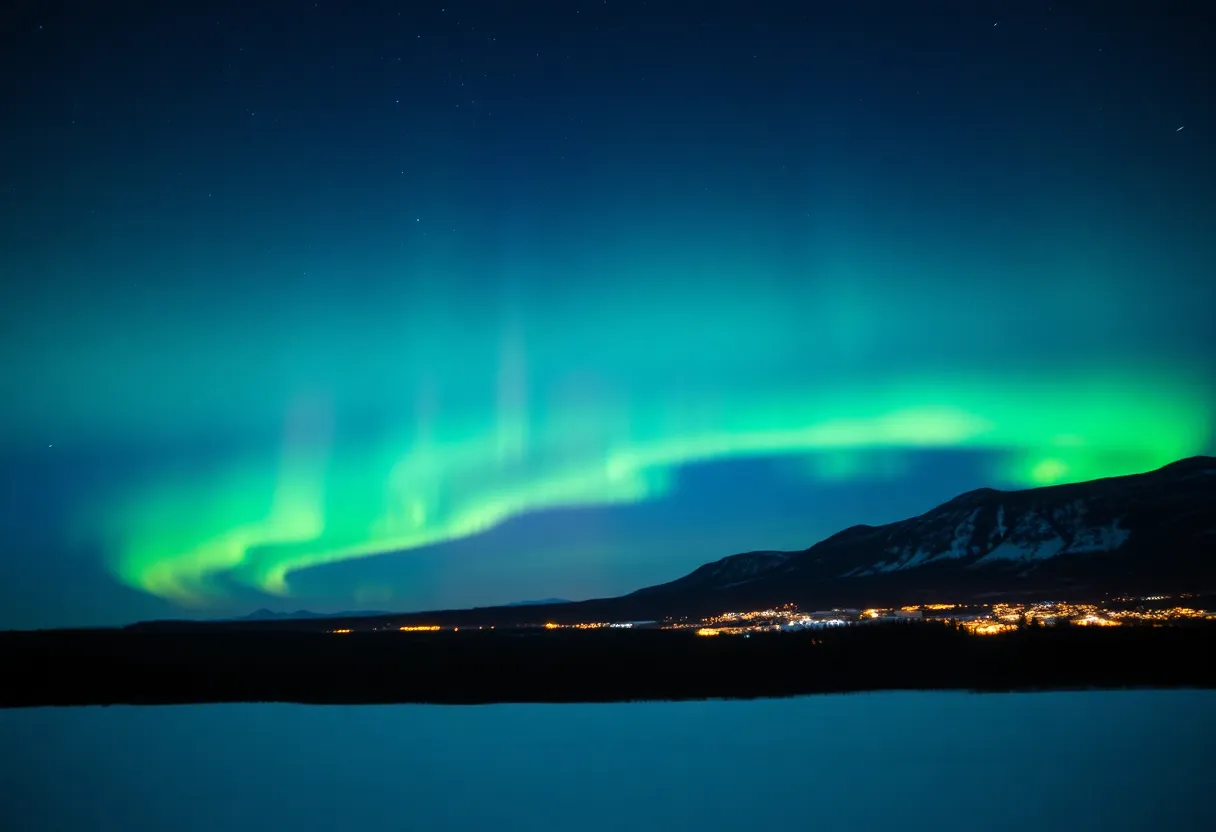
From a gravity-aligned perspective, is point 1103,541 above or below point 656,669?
above

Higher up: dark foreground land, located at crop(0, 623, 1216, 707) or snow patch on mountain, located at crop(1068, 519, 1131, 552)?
snow patch on mountain, located at crop(1068, 519, 1131, 552)

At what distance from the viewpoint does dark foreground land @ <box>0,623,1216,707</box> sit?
43.2m

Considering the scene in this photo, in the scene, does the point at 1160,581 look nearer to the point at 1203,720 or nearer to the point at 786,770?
the point at 1203,720

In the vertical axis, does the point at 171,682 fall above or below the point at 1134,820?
above

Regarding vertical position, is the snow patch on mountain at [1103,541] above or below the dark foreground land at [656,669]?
above

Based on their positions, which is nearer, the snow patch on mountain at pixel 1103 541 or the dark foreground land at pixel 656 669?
the dark foreground land at pixel 656 669

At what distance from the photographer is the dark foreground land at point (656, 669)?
43250 mm

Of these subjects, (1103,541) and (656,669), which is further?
(1103,541)

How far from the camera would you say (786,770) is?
24.7 m

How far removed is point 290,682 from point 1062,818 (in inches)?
1777

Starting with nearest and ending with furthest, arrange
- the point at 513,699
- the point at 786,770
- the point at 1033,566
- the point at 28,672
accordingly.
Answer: the point at 786,770
the point at 513,699
the point at 28,672
the point at 1033,566

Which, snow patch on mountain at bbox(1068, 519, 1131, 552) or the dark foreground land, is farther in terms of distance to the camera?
snow patch on mountain at bbox(1068, 519, 1131, 552)

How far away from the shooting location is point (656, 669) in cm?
5400

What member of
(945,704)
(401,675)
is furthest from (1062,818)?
(401,675)
